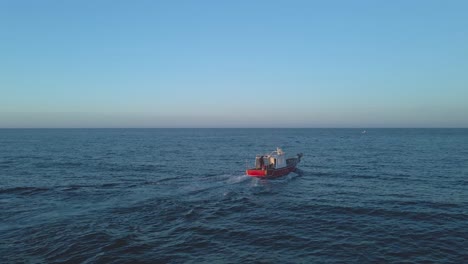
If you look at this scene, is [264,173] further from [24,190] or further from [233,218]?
[24,190]

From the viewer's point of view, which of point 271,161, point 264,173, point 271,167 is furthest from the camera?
point 271,161

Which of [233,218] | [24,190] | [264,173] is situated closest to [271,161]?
[264,173]

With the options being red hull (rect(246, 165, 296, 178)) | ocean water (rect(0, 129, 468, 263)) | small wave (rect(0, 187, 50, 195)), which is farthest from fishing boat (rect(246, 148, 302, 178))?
small wave (rect(0, 187, 50, 195))

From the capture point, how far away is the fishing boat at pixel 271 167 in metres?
45.5

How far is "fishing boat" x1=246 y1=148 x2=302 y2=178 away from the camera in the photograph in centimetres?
4550

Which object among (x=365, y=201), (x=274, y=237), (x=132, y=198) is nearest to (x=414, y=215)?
(x=365, y=201)

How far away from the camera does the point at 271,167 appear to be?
47062 millimetres

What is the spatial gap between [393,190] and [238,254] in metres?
24.6

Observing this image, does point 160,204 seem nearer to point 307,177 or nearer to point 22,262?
point 22,262

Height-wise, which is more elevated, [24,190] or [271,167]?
[271,167]

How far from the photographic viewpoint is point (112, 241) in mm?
22109

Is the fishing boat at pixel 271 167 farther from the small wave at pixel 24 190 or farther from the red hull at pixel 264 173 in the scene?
the small wave at pixel 24 190

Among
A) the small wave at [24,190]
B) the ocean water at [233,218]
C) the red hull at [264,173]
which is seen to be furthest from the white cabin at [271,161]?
Answer: the small wave at [24,190]

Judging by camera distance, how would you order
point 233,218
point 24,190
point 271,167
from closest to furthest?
point 233,218
point 24,190
point 271,167
